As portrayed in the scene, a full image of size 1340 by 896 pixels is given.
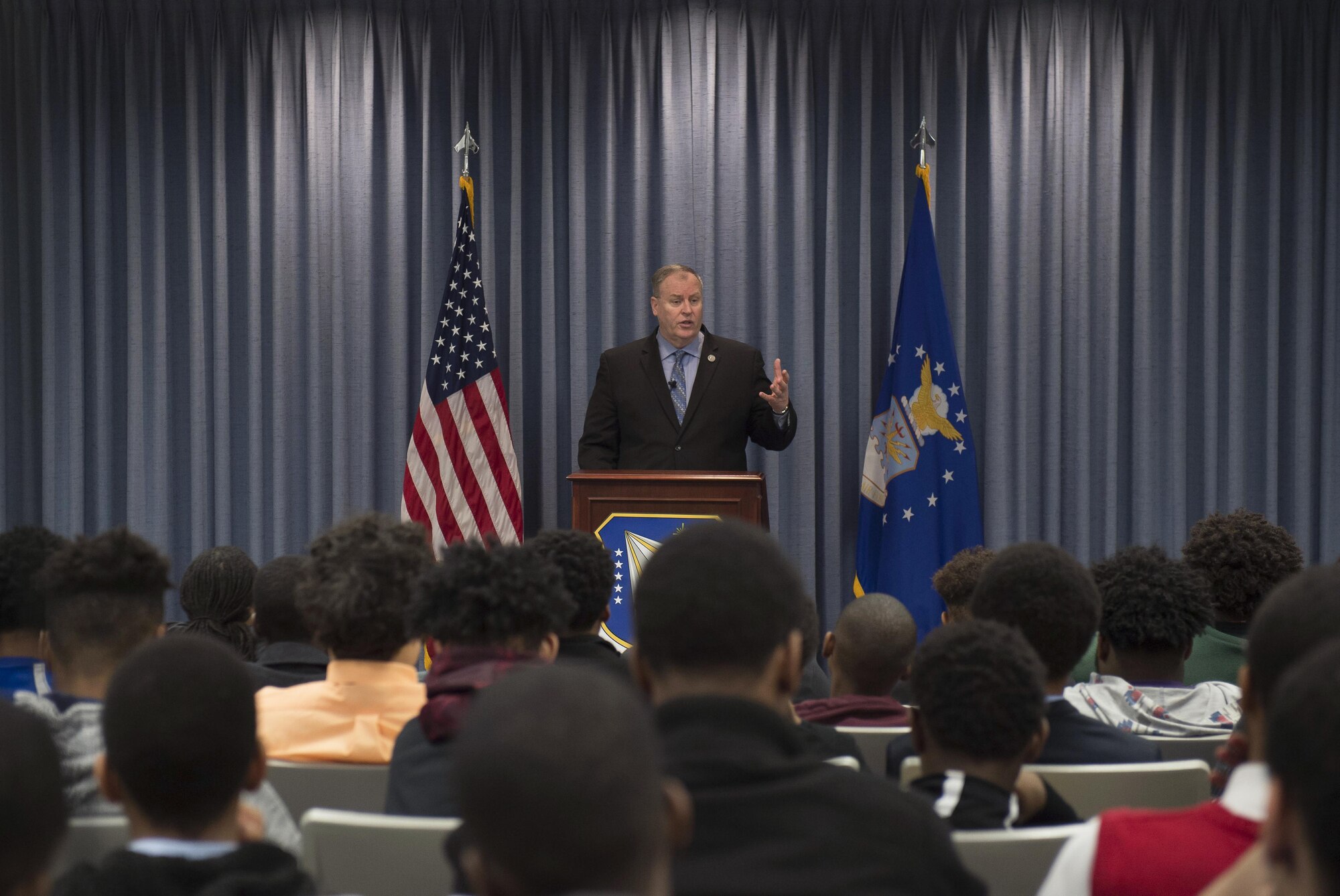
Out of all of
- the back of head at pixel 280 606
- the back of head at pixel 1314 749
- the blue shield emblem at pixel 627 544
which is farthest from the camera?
the blue shield emblem at pixel 627 544

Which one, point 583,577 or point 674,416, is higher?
point 674,416

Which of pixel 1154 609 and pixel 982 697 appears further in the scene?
pixel 1154 609

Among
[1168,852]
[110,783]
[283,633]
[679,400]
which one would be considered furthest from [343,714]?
[679,400]

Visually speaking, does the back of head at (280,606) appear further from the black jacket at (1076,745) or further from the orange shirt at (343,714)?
the black jacket at (1076,745)

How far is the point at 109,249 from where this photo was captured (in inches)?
249

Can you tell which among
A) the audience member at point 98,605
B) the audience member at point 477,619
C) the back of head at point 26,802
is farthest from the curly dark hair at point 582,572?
the back of head at point 26,802

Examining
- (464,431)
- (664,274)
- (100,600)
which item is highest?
(664,274)

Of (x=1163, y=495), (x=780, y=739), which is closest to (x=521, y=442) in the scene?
(x=1163, y=495)

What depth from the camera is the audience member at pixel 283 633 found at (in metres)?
2.74

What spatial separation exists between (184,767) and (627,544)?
3069 millimetres

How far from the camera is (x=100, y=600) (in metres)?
2.15

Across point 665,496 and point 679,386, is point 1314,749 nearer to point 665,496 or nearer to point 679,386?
point 665,496

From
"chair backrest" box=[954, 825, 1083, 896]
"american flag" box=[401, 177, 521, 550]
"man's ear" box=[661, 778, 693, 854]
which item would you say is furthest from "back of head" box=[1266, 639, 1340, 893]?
"american flag" box=[401, 177, 521, 550]

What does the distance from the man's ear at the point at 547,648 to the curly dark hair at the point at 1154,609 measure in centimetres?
115
